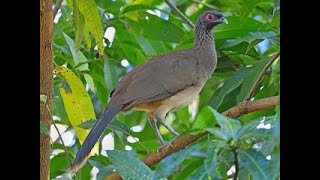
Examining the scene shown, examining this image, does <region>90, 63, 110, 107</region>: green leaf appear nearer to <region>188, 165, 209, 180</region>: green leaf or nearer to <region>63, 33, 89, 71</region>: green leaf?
<region>63, 33, 89, 71</region>: green leaf

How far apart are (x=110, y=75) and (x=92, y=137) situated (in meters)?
0.69

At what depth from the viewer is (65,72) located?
266cm

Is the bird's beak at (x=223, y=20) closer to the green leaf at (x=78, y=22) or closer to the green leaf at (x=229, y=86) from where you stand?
the green leaf at (x=229, y=86)

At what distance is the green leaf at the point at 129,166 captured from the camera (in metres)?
1.72

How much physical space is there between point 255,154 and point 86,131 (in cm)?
135

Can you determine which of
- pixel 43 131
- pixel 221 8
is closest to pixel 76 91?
pixel 43 131

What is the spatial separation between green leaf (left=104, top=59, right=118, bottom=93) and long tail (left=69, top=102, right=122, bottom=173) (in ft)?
1.09

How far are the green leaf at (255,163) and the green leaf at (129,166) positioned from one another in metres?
0.23

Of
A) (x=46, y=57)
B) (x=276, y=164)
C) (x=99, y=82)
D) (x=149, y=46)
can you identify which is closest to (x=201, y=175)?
(x=276, y=164)

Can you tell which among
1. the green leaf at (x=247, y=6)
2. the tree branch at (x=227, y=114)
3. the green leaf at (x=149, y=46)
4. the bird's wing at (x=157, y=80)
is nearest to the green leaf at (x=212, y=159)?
the tree branch at (x=227, y=114)

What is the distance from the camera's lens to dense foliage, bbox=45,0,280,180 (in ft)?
6.74

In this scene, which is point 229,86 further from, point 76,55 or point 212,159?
point 212,159

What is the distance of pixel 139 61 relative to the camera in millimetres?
3578
